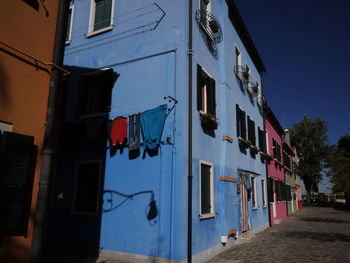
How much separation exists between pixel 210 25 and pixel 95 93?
14.5 feet

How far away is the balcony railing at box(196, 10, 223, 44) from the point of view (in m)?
8.79

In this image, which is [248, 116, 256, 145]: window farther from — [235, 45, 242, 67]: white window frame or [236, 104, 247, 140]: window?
[235, 45, 242, 67]: white window frame

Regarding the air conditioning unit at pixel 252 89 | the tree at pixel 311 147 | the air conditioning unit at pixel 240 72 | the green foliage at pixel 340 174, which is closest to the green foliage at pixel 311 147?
the tree at pixel 311 147

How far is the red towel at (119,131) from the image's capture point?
7.91 meters

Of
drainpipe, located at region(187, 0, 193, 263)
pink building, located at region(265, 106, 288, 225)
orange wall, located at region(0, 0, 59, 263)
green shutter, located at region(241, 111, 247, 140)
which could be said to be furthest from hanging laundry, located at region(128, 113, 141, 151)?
pink building, located at region(265, 106, 288, 225)

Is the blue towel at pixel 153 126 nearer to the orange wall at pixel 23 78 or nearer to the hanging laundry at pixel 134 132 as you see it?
the hanging laundry at pixel 134 132

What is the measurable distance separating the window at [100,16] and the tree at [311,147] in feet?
126

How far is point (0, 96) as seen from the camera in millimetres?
4309

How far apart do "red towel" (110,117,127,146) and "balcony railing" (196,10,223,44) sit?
3.76m

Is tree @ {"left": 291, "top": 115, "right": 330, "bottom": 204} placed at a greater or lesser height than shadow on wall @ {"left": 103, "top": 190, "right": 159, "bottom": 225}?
greater

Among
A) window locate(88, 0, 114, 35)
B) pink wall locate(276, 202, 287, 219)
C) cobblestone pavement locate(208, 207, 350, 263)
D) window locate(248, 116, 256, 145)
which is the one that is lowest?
cobblestone pavement locate(208, 207, 350, 263)

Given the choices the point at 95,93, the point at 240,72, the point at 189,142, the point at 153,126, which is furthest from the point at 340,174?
the point at 95,93

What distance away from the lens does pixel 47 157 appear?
3.70m

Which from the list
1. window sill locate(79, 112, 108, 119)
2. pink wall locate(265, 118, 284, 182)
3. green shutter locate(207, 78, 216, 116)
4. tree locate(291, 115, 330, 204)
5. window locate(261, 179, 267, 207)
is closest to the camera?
window sill locate(79, 112, 108, 119)
